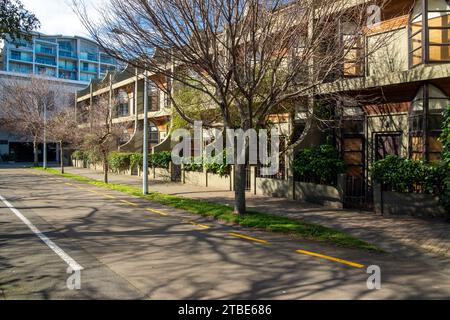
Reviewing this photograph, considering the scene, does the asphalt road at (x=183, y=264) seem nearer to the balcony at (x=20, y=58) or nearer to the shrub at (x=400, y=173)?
the shrub at (x=400, y=173)

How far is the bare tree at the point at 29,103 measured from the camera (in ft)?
133

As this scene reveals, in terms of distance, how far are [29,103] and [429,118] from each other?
127 ft

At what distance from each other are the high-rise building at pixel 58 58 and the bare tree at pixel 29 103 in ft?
108

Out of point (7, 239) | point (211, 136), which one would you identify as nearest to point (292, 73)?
point (7, 239)

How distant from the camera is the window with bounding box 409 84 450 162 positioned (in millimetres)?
13195

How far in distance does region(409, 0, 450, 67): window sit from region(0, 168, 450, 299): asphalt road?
797 cm

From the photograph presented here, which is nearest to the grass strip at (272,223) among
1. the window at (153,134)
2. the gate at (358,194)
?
the gate at (358,194)

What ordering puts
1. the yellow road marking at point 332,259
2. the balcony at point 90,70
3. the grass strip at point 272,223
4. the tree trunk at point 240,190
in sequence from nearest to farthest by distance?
1. the yellow road marking at point 332,259
2. the grass strip at point 272,223
3. the tree trunk at point 240,190
4. the balcony at point 90,70

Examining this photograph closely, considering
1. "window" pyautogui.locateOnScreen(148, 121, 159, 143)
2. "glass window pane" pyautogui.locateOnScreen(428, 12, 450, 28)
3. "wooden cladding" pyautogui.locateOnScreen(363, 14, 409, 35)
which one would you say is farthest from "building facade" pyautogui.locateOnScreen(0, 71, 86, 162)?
"glass window pane" pyautogui.locateOnScreen(428, 12, 450, 28)

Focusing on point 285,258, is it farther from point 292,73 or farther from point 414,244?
point 292,73

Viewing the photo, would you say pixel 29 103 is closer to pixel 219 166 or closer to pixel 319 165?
pixel 219 166

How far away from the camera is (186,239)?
927 centimetres

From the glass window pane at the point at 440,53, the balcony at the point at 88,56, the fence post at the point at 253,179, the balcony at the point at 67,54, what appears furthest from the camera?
the balcony at the point at 88,56
